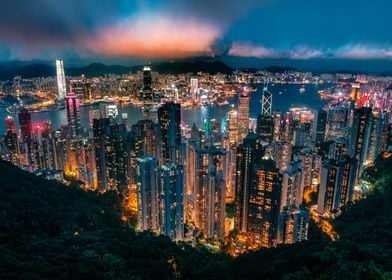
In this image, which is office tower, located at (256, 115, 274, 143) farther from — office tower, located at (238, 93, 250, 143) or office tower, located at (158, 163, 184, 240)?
office tower, located at (158, 163, 184, 240)

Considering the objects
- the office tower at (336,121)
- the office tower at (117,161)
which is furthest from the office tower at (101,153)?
the office tower at (336,121)

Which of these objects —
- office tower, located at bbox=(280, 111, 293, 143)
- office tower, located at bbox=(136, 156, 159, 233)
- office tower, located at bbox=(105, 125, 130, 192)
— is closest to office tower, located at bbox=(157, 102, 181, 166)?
office tower, located at bbox=(105, 125, 130, 192)

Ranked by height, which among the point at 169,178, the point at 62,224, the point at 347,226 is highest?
the point at 169,178

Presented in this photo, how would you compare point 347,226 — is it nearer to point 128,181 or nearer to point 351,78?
point 128,181

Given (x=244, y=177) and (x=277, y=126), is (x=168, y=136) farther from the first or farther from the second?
(x=277, y=126)

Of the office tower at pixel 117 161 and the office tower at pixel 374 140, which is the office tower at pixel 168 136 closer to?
the office tower at pixel 117 161

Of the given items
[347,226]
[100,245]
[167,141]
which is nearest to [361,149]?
[347,226]
